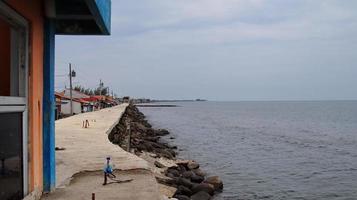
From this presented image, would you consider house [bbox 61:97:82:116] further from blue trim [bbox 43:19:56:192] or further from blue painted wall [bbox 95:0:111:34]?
blue trim [bbox 43:19:56:192]

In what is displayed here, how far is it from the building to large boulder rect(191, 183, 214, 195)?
8479 mm

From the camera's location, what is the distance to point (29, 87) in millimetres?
7707

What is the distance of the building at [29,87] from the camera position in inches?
273

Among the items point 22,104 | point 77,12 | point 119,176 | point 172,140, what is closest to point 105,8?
point 77,12

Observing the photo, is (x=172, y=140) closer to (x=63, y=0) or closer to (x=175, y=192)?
(x=175, y=192)

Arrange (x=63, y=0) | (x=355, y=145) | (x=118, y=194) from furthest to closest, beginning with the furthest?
(x=355, y=145) → (x=118, y=194) → (x=63, y=0)

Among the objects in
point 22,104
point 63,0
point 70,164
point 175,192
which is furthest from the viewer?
point 175,192

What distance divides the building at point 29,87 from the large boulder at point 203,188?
334 inches

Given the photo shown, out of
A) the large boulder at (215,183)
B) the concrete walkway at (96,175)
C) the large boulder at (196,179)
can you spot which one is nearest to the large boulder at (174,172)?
the large boulder at (196,179)

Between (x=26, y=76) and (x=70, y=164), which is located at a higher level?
(x=26, y=76)

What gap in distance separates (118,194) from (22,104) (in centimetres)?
284

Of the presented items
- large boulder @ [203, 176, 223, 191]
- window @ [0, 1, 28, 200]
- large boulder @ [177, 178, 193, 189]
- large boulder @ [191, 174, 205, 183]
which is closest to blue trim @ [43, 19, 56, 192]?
window @ [0, 1, 28, 200]

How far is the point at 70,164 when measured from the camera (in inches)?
523

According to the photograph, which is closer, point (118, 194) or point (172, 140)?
point (118, 194)
